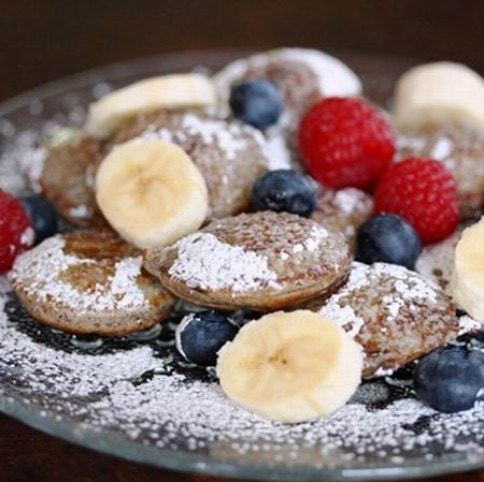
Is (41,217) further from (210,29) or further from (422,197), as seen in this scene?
(210,29)

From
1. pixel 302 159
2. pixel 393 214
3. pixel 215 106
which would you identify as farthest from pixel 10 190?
pixel 393 214

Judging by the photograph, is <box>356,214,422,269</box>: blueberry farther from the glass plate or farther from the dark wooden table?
the dark wooden table

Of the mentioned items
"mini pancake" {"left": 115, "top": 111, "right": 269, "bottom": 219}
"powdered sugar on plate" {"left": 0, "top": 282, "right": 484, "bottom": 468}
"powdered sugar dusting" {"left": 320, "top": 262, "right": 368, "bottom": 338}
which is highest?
"mini pancake" {"left": 115, "top": 111, "right": 269, "bottom": 219}

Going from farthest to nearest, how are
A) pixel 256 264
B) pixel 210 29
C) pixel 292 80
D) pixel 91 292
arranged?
pixel 210 29, pixel 292 80, pixel 91 292, pixel 256 264

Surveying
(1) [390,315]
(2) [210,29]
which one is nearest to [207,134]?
(1) [390,315]

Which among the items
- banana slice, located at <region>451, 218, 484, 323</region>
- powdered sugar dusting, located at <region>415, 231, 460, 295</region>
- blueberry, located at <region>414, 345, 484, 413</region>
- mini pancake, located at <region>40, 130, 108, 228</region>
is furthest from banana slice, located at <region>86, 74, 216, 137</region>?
blueberry, located at <region>414, 345, 484, 413</region>

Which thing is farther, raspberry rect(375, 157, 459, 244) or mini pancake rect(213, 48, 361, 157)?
mini pancake rect(213, 48, 361, 157)
